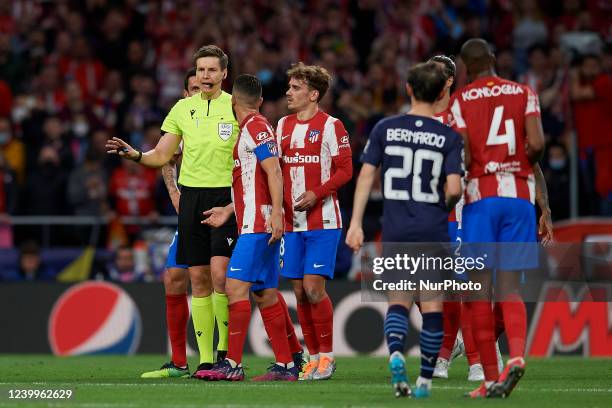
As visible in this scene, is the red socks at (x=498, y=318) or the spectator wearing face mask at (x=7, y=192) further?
the spectator wearing face mask at (x=7, y=192)

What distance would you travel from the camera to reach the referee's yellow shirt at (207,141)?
34.8 ft

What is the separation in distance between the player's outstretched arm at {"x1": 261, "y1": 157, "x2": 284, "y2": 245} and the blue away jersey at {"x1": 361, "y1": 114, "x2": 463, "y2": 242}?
1.56m

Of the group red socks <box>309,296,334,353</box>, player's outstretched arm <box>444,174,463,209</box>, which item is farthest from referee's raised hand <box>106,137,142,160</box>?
player's outstretched arm <box>444,174,463,209</box>

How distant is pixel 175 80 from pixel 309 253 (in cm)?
893

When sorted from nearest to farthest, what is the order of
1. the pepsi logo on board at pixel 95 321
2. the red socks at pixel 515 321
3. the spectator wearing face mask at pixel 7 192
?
the red socks at pixel 515 321, the pepsi logo on board at pixel 95 321, the spectator wearing face mask at pixel 7 192

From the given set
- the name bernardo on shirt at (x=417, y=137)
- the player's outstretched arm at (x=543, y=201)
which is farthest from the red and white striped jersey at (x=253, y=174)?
the player's outstretched arm at (x=543, y=201)

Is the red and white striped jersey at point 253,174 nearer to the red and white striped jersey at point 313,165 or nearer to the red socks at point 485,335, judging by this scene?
the red and white striped jersey at point 313,165

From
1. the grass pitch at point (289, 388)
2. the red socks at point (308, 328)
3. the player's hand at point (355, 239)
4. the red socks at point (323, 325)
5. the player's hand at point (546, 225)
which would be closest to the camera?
the player's hand at point (355, 239)

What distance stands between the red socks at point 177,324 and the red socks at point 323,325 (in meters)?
1.15

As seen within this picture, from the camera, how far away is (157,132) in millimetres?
17453

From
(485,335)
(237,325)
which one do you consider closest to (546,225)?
(485,335)

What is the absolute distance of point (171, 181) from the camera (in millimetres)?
11391

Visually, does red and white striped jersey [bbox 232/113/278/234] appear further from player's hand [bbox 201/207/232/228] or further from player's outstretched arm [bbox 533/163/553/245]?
player's outstretched arm [bbox 533/163/553/245]

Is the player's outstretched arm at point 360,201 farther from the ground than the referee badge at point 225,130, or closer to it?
closer to it
